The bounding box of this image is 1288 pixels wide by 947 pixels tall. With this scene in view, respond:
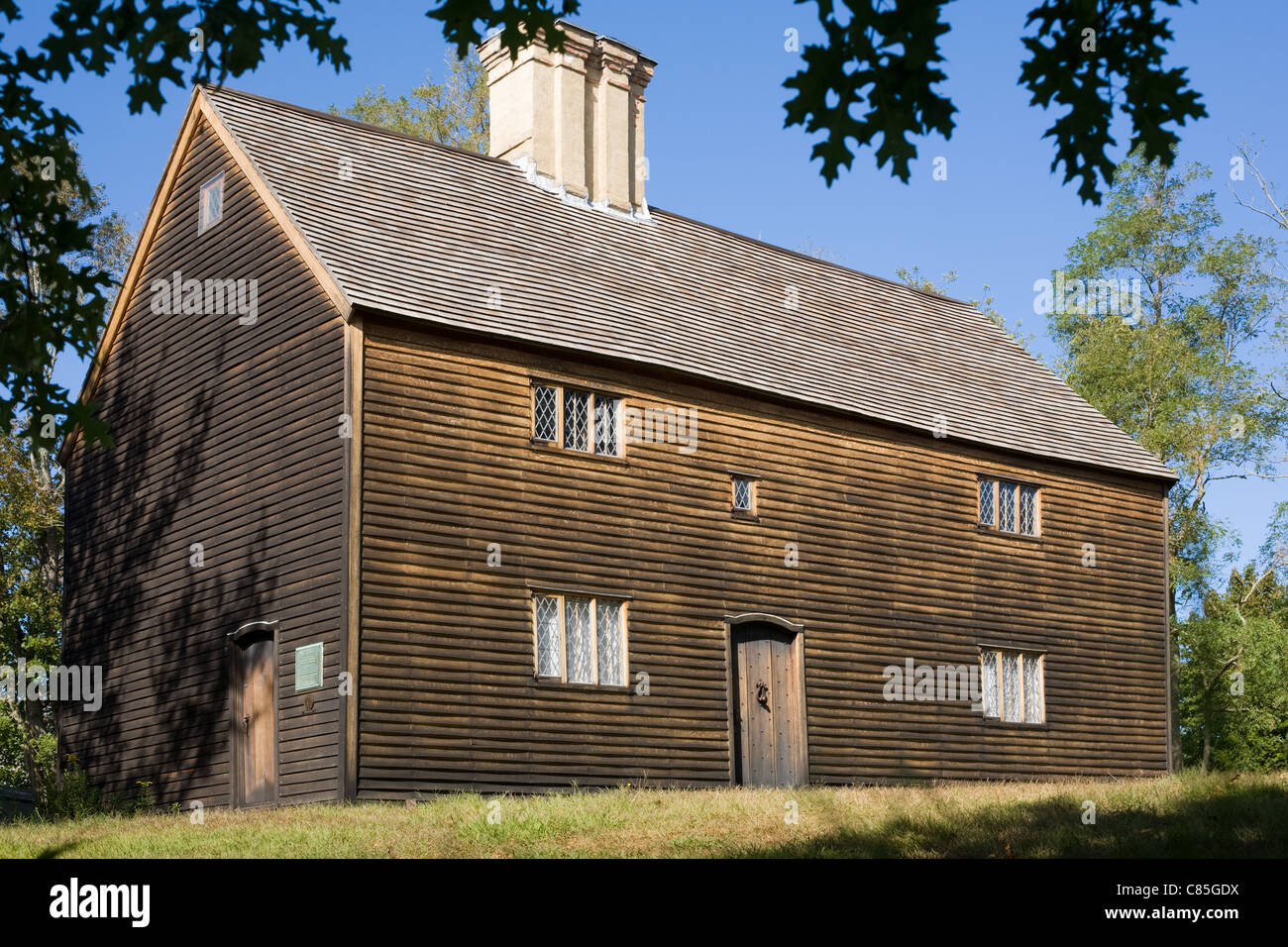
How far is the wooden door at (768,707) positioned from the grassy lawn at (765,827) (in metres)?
5.31

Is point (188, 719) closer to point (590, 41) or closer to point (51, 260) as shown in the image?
point (51, 260)

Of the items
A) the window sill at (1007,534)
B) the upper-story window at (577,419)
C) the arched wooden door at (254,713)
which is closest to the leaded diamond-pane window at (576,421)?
the upper-story window at (577,419)

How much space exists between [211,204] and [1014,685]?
16.4m

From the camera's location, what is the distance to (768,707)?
23484 mm

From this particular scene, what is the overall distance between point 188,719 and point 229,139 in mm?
8956

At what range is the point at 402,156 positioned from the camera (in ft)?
83.5

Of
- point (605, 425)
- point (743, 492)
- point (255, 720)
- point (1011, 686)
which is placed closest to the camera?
point (255, 720)

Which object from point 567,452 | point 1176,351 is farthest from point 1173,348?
point 567,452

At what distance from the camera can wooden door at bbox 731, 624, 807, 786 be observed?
23.1 m

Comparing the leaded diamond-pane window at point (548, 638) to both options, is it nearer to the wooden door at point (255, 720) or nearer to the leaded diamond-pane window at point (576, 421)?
the leaded diamond-pane window at point (576, 421)

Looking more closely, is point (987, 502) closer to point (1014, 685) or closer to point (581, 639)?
point (1014, 685)

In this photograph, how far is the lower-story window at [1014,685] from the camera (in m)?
26.8

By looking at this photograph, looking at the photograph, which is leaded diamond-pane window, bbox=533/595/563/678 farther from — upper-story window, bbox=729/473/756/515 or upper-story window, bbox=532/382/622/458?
upper-story window, bbox=729/473/756/515
